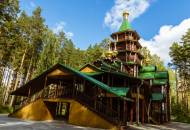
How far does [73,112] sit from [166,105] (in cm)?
2074

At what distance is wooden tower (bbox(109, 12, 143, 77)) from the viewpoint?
32688 millimetres

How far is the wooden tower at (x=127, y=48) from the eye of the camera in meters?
32.7

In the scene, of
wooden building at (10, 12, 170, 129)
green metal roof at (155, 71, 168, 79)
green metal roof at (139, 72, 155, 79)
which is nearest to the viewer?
wooden building at (10, 12, 170, 129)

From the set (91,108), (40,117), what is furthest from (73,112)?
(40,117)

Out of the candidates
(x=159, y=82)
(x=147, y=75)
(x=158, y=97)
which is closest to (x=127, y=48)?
(x=147, y=75)

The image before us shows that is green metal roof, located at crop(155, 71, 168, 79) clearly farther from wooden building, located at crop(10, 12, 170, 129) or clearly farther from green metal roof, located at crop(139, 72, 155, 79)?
green metal roof, located at crop(139, 72, 155, 79)

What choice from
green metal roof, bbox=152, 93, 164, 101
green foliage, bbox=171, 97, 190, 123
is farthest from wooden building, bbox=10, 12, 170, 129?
green foliage, bbox=171, 97, 190, 123

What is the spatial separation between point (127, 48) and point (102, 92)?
582 inches

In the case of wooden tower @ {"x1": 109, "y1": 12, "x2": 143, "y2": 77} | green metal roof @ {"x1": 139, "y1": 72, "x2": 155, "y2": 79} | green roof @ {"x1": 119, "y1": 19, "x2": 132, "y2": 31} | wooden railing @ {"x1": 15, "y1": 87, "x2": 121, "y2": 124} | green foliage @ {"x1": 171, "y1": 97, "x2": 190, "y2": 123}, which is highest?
green roof @ {"x1": 119, "y1": 19, "x2": 132, "y2": 31}

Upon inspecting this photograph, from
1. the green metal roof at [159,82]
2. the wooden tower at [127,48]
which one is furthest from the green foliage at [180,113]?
the wooden tower at [127,48]

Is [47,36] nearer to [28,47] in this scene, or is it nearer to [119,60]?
[28,47]

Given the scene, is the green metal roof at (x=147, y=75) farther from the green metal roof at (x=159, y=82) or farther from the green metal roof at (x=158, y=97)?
the green metal roof at (x=158, y=97)

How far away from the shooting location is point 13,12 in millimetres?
26766

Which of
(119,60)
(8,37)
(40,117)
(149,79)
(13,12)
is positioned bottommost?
(40,117)
